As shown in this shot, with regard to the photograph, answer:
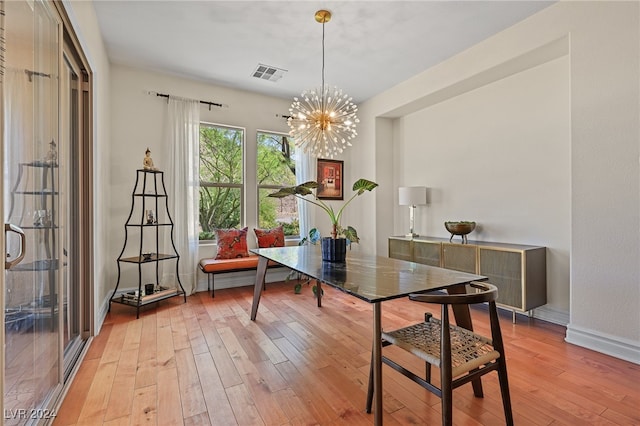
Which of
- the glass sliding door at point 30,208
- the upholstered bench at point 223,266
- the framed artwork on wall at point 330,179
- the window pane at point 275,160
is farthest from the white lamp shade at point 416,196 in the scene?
the glass sliding door at point 30,208

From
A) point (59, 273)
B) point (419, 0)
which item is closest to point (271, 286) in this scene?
point (59, 273)

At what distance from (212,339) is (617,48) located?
158 inches

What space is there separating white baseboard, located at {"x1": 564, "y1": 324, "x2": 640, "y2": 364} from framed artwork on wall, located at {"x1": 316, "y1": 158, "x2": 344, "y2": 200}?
3557 millimetres

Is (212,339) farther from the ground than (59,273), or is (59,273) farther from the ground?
(59,273)

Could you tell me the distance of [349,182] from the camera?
213 inches

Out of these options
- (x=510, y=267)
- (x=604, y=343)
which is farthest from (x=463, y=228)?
(x=604, y=343)

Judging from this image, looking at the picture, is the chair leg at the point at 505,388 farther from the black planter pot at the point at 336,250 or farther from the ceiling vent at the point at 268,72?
the ceiling vent at the point at 268,72

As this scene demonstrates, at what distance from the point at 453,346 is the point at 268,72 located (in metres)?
3.73

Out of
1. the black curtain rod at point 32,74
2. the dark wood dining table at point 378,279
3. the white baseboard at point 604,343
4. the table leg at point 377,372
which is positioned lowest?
the white baseboard at point 604,343

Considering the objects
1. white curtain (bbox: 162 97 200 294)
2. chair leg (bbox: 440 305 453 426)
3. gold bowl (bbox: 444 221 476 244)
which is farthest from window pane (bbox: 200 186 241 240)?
chair leg (bbox: 440 305 453 426)

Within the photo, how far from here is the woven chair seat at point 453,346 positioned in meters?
1.40

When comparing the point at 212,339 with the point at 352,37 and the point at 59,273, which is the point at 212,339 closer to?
the point at 59,273

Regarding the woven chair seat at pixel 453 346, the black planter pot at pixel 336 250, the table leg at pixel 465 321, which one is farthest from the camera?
the black planter pot at pixel 336 250

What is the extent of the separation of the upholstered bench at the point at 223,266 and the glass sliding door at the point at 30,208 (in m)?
1.97
